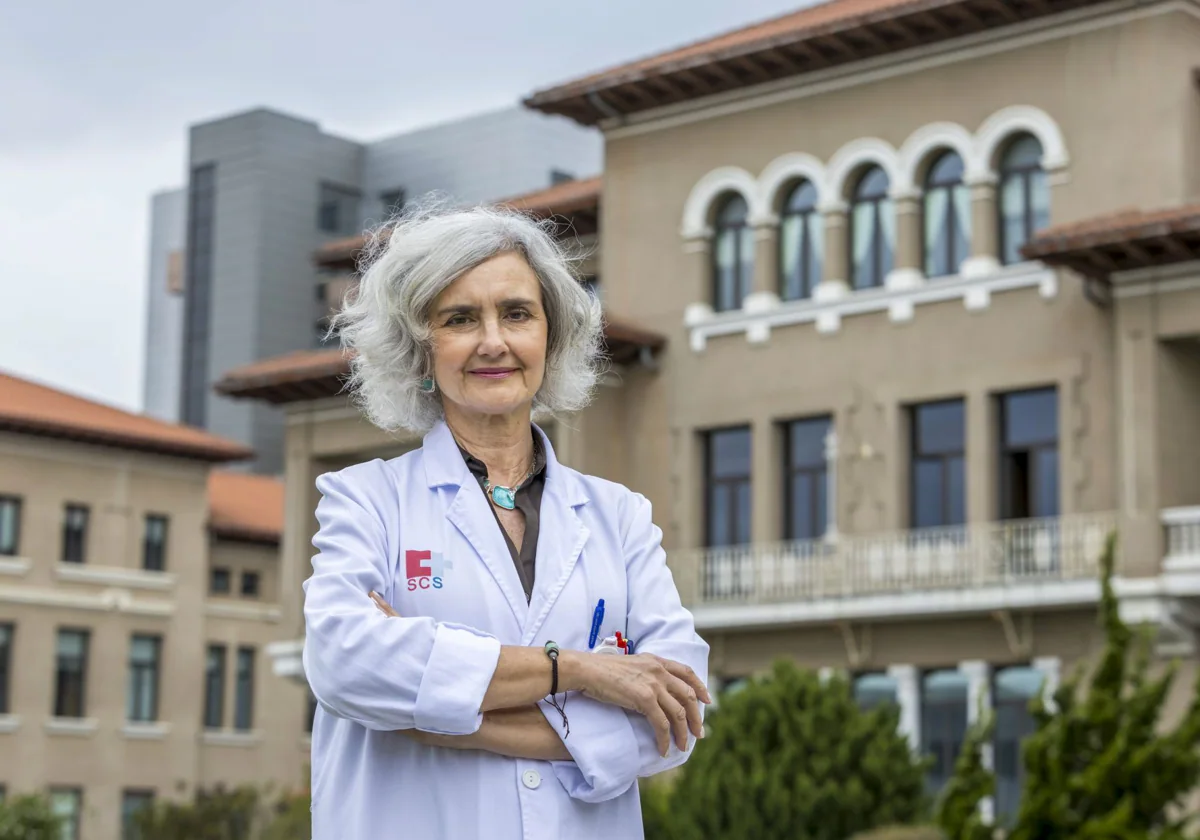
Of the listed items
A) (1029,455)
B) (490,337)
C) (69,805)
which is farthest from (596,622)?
(69,805)

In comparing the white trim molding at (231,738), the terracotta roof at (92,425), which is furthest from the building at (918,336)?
the white trim molding at (231,738)

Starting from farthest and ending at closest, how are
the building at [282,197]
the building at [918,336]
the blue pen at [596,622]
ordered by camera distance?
the building at [282,197] < the building at [918,336] < the blue pen at [596,622]


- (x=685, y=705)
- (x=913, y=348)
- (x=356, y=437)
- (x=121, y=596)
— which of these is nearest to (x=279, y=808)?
(x=356, y=437)

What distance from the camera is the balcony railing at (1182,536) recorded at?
26391 millimetres

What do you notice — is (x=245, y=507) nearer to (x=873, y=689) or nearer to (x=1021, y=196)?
(x=873, y=689)

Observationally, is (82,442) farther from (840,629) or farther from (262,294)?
(262,294)

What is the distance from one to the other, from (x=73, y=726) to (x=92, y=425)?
249 inches

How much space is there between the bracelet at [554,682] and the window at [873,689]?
26.5m

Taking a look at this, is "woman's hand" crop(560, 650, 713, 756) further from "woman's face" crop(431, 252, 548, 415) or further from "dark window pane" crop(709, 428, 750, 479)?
"dark window pane" crop(709, 428, 750, 479)

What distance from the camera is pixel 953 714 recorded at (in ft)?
95.5

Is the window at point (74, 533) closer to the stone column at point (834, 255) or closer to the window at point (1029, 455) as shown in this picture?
the stone column at point (834, 255)

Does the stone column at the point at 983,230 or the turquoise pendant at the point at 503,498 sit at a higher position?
the stone column at the point at 983,230

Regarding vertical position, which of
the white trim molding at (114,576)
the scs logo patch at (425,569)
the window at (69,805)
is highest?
the white trim molding at (114,576)

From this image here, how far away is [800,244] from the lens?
31.2m
